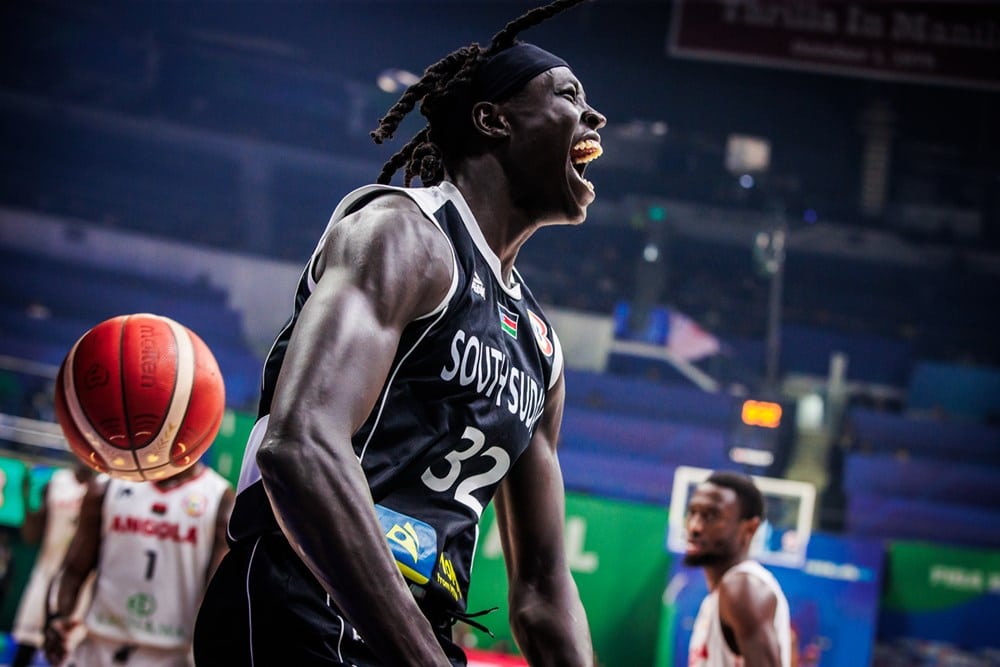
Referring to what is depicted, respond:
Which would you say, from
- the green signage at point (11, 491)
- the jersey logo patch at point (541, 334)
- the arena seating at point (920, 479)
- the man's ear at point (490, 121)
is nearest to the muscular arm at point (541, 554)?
the jersey logo patch at point (541, 334)

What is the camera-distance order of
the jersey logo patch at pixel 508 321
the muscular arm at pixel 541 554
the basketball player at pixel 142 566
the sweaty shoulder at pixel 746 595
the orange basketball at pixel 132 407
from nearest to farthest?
1. the jersey logo patch at pixel 508 321
2. the muscular arm at pixel 541 554
3. the orange basketball at pixel 132 407
4. the sweaty shoulder at pixel 746 595
5. the basketball player at pixel 142 566

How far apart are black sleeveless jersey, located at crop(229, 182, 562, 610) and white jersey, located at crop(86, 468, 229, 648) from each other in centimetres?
288

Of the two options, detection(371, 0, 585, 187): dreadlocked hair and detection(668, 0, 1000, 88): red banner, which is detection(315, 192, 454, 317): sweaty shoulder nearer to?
detection(371, 0, 585, 187): dreadlocked hair

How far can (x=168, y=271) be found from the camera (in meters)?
16.5

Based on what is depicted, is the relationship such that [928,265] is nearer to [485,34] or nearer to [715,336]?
[715,336]

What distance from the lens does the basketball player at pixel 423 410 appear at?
A: 1385 mm

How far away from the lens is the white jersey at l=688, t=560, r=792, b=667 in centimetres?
410

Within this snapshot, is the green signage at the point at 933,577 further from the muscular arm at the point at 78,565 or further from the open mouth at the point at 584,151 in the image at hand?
the open mouth at the point at 584,151

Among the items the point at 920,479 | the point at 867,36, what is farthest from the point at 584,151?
the point at 920,479

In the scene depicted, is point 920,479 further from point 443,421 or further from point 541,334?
point 443,421

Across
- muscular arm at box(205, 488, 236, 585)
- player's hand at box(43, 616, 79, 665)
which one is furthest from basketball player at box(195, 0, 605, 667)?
player's hand at box(43, 616, 79, 665)

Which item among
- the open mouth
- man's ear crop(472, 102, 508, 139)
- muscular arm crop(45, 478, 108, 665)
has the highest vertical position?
man's ear crop(472, 102, 508, 139)

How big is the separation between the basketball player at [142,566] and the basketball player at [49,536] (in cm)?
196

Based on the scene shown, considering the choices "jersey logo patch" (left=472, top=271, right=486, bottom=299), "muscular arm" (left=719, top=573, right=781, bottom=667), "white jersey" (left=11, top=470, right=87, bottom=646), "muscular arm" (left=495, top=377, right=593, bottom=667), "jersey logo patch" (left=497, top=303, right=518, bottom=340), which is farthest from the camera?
"white jersey" (left=11, top=470, right=87, bottom=646)
